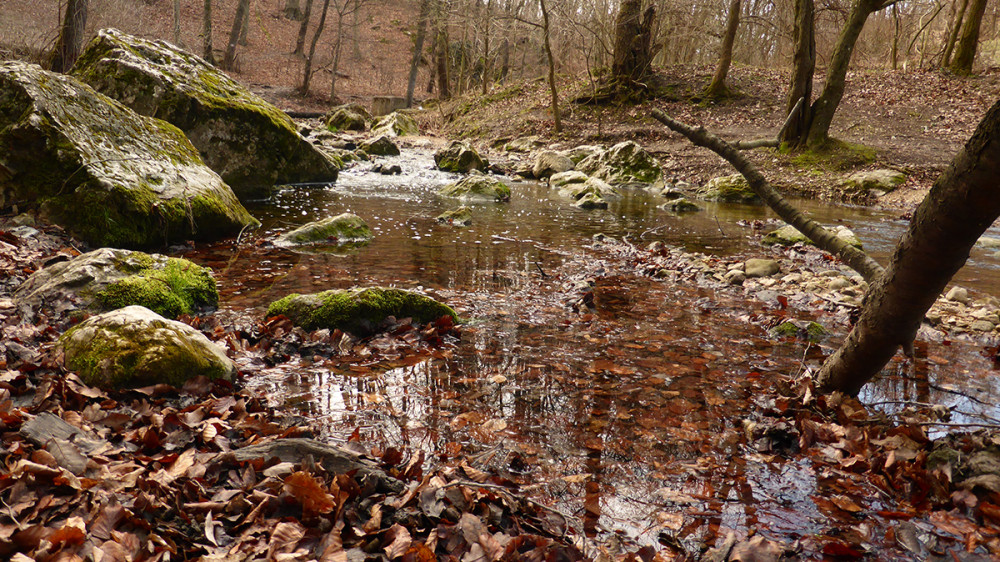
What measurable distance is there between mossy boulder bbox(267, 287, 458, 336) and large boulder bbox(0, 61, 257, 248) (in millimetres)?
3176

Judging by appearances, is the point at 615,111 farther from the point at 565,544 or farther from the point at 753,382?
the point at 565,544

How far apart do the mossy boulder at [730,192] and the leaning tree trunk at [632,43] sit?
855 centimetres

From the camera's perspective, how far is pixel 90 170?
6598 mm

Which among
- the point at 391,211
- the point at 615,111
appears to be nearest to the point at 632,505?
the point at 391,211

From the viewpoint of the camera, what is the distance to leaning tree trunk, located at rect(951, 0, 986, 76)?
2009 cm

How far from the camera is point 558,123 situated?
21.7 m

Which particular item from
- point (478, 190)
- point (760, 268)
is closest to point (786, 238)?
point (760, 268)

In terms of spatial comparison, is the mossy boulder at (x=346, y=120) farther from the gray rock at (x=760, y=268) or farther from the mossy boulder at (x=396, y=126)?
the gray rock at (x=760, y=268)

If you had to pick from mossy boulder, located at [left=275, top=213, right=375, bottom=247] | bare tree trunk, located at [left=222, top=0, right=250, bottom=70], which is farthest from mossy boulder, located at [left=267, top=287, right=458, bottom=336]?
bare tree trunk, located at [left=222, top=0, right=250, bottom=70]

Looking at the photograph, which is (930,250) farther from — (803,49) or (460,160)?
(460,160)

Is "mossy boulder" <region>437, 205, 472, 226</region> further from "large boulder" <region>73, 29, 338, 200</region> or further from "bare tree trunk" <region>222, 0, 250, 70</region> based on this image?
"bare tree trunk" <region>222, 0, 250, 70</region>

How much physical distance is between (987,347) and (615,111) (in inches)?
771

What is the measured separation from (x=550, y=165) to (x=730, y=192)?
18.5 feet

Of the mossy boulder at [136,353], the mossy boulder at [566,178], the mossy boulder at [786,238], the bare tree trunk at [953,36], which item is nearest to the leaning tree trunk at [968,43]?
the bare tree trunk at [953,36]
